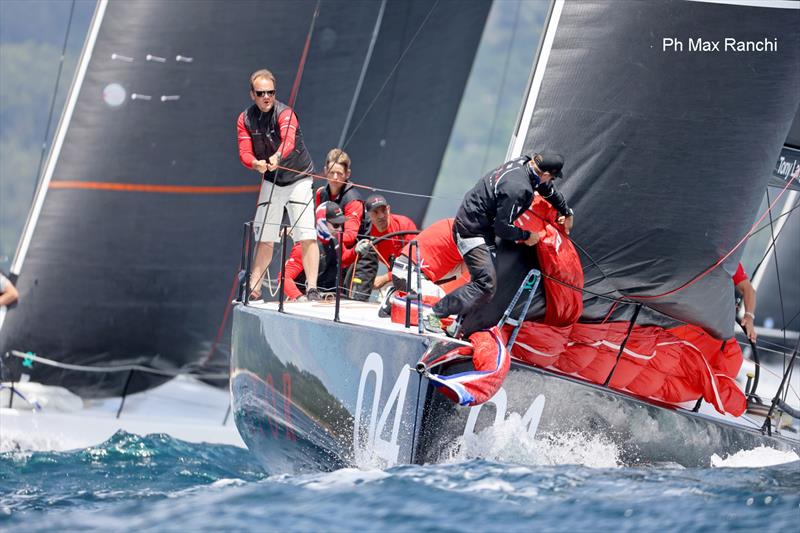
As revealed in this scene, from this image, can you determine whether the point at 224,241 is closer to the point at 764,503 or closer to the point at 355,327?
the point at 355,327

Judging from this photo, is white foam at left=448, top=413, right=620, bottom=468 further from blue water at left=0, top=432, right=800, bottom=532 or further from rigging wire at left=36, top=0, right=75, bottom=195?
rigging wire at left=36, top=0, right=75, bottom=195

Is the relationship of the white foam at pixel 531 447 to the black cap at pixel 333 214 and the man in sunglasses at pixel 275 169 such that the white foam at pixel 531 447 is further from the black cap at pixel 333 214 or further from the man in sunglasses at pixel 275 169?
the black cap at pixel 333 214

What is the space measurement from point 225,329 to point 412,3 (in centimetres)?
247

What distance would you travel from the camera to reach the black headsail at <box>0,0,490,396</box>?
6.87m

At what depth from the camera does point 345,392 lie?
442 cm

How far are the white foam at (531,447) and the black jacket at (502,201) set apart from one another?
706mm

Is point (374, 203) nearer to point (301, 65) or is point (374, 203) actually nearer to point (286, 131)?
point (286, 131)

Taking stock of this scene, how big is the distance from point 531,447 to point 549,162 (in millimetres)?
1083

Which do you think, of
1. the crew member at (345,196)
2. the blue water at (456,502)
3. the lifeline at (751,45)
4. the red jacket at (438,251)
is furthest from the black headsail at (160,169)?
the lifeline at (751,45)

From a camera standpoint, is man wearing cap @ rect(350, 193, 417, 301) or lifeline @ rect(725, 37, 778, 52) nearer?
lifeline @ rect(725, 37, 778, 52)

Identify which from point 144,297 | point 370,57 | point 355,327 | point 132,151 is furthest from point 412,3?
point 355,327

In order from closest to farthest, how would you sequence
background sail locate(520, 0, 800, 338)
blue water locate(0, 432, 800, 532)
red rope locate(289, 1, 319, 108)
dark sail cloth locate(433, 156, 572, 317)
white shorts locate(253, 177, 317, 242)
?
blue water locate(0, 432, 800, 532) → dark sail cloth locate(433, 156, 572, 317) → background sail locate(520, 0, 800, 338) → white shorts locate(253, 177, 317, 242) → red rope locate(289, 1, 319, 108)

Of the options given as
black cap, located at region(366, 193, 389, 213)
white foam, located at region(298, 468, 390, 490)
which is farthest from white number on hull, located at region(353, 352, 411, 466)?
black cap, located at region(366, 193, 389, 213)

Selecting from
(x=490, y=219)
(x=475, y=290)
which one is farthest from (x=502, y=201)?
(x=475, y=290)
